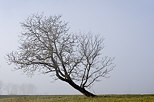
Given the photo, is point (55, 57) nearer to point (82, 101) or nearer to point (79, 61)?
point (79, 61)

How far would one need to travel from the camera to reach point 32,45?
3522 cm

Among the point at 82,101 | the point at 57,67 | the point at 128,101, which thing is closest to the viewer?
the point at 128,101

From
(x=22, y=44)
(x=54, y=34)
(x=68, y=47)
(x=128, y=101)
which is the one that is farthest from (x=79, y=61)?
(x=128, y=101)

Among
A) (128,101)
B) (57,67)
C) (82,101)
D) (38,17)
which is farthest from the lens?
(38,17)

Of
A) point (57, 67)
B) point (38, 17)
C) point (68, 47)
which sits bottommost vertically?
point (57, 67)

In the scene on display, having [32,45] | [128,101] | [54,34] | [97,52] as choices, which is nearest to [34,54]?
[32,45]

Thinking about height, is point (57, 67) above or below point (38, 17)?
below

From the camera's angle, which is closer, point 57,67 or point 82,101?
point 82,101

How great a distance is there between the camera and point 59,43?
115ft

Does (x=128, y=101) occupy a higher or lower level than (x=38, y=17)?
lower

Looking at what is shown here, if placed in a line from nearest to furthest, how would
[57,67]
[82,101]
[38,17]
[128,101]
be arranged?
1. [128,101]
2. [82,101]
3. [57,67]
4. [38,17]

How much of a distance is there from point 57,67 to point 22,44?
528 cm

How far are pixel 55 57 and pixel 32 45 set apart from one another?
312cm

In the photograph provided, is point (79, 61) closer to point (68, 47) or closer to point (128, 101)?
point (68, 47)
